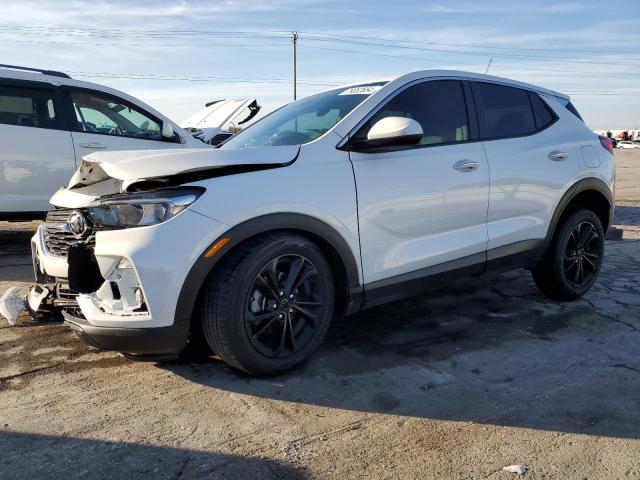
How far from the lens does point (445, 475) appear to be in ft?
7.75

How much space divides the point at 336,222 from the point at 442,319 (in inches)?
59.3

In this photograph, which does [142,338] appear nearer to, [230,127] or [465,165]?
[465,165]

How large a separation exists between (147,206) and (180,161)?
295mm

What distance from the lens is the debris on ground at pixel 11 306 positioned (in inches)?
158

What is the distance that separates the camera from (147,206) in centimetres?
286

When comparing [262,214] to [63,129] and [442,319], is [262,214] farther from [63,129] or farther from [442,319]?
[63,129]

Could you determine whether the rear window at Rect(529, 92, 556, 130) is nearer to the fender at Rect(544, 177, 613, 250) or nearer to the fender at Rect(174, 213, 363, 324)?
the fender at Rect(544, 177, 613, 250)

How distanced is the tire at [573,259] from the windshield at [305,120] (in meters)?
2.05

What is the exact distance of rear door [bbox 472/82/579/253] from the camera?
13.6 ft

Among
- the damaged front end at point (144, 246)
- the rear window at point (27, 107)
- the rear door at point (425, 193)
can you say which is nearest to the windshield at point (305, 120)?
the rear door at point (425, 193)

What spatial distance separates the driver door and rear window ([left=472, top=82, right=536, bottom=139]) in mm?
4171

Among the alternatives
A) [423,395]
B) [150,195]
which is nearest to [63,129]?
[150,195]

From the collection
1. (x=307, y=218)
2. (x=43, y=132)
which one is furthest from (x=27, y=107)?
(x=307, y=218)

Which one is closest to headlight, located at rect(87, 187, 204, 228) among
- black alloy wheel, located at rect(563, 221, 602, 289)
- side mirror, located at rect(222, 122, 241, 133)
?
black alloy wheel, located at rect(563, 221, 602, 289)
